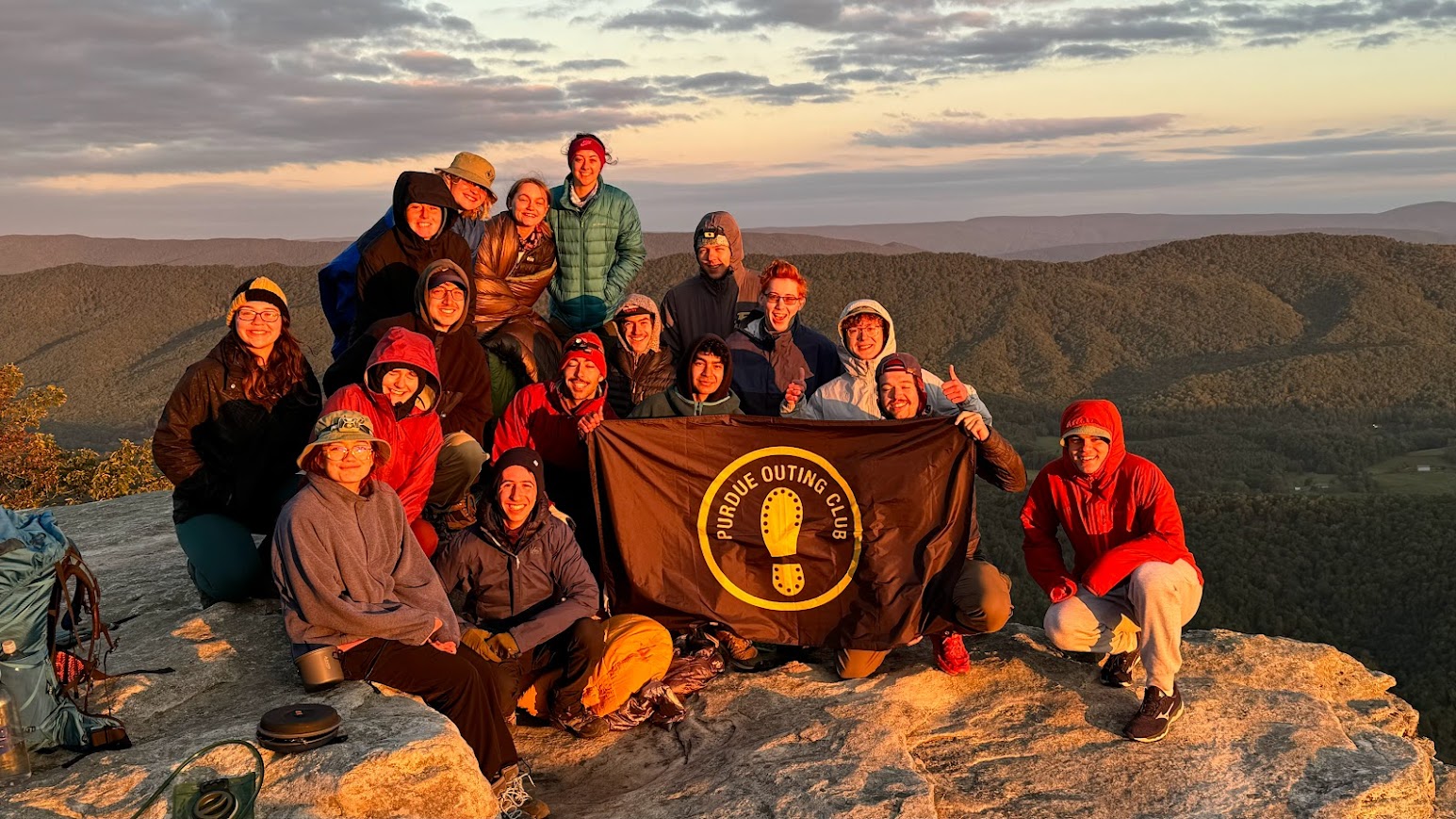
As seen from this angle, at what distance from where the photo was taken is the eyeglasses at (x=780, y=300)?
331 inches

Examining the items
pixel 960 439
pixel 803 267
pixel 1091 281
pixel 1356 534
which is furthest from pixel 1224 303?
pixel 960 439

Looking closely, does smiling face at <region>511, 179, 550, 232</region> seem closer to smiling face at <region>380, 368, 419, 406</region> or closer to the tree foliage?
smiling face at <region>380, 368, 419, 406</region>

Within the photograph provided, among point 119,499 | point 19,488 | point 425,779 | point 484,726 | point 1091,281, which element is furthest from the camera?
point 1091,281

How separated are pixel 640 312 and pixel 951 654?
3.07 metres

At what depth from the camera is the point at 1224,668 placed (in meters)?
7.46

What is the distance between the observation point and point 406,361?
6.73 metres

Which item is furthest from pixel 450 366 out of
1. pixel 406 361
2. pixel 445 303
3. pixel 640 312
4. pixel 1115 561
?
pixel 1115 561

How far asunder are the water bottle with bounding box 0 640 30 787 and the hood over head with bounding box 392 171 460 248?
3.94 metres

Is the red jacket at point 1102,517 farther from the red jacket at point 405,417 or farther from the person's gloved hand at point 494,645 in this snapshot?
the red jacket at point 405,417

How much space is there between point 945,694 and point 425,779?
336 cm

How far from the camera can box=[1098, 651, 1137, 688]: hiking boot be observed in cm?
694

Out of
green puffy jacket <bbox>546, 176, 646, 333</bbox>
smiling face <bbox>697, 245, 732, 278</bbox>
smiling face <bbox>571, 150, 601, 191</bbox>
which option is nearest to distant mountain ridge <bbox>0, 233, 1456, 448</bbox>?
green puffy jacket <bbox>546, 176, 646, 333</bbox>

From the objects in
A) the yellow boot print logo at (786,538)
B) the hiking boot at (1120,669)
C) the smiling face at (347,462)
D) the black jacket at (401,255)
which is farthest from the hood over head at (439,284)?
the hiking boot at (1120,669)

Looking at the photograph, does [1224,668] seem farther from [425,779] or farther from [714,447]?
[425,779]
